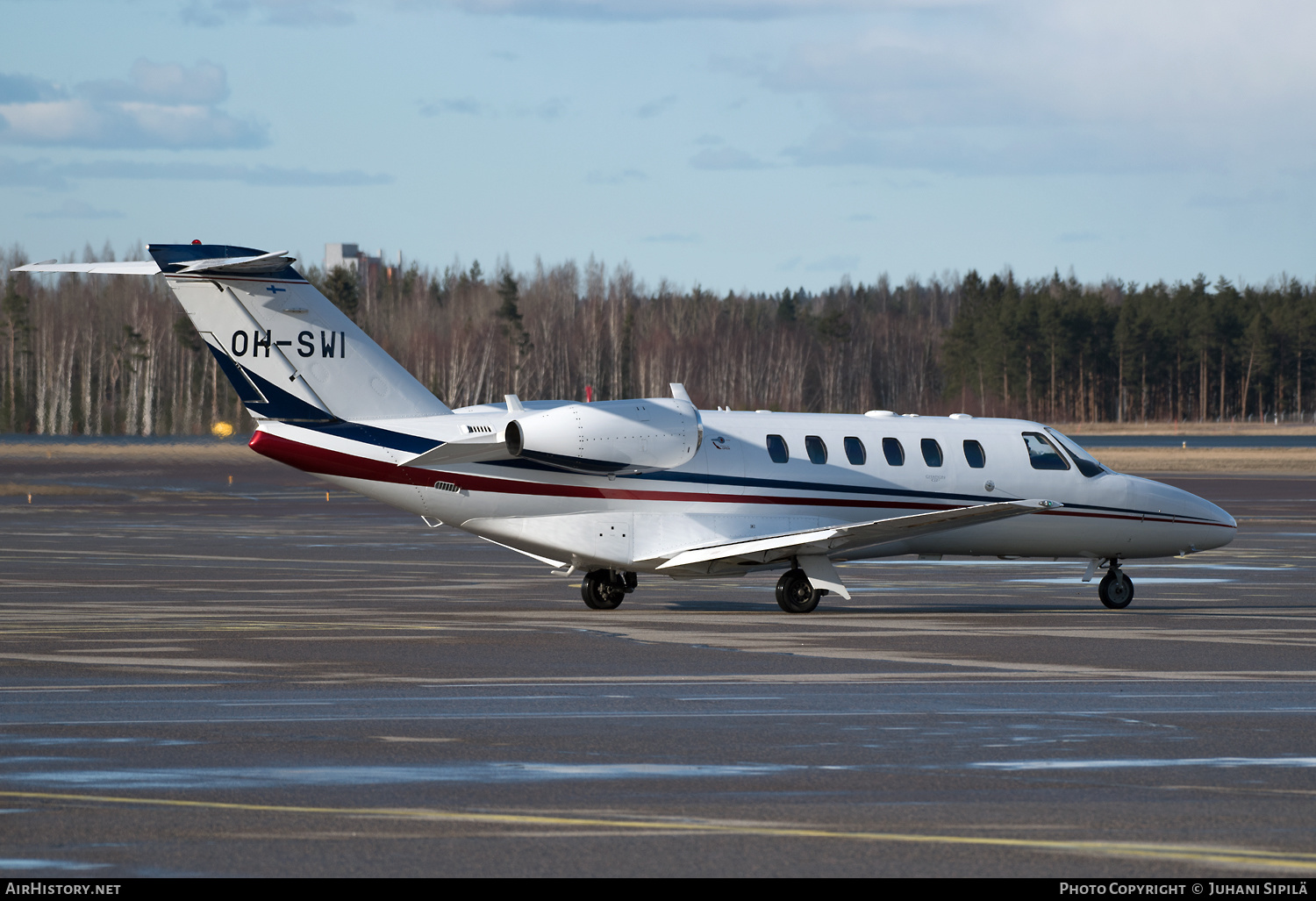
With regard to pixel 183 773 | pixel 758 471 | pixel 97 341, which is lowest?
pixel 183 773

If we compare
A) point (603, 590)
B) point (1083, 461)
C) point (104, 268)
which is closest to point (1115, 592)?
point (1083, 461)

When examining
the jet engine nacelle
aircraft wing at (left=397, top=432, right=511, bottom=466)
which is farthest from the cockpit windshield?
aircraft wing at (left=397, top=432, right=511, bottom=466)

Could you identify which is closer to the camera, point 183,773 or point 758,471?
point 183,773

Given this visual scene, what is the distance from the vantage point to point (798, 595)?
21.0 metres

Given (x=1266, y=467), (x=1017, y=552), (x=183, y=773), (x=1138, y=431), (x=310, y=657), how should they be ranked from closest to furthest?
1. (x=183, y=773)
2. (x=310, y=657)
3. (x=1017, y=552)
4. (x=1266, y=467)
5. (x=1138, y=431)

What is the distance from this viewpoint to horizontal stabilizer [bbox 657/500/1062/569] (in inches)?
798

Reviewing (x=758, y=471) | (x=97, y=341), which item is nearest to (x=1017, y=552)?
(x=758, y=471)

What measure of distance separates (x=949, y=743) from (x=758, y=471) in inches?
407

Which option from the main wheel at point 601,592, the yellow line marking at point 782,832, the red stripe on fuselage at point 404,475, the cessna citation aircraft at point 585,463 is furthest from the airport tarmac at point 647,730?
the red stripe on fuselage at point 404,475

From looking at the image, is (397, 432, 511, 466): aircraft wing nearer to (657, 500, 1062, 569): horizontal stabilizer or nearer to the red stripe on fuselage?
the red stripe on fuselage

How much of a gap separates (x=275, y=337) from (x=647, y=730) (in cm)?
1015

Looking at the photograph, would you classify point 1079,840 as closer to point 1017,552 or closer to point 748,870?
point 748,870

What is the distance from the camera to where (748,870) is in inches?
298

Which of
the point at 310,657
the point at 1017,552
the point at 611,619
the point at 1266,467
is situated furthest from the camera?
the point at 1266,467
